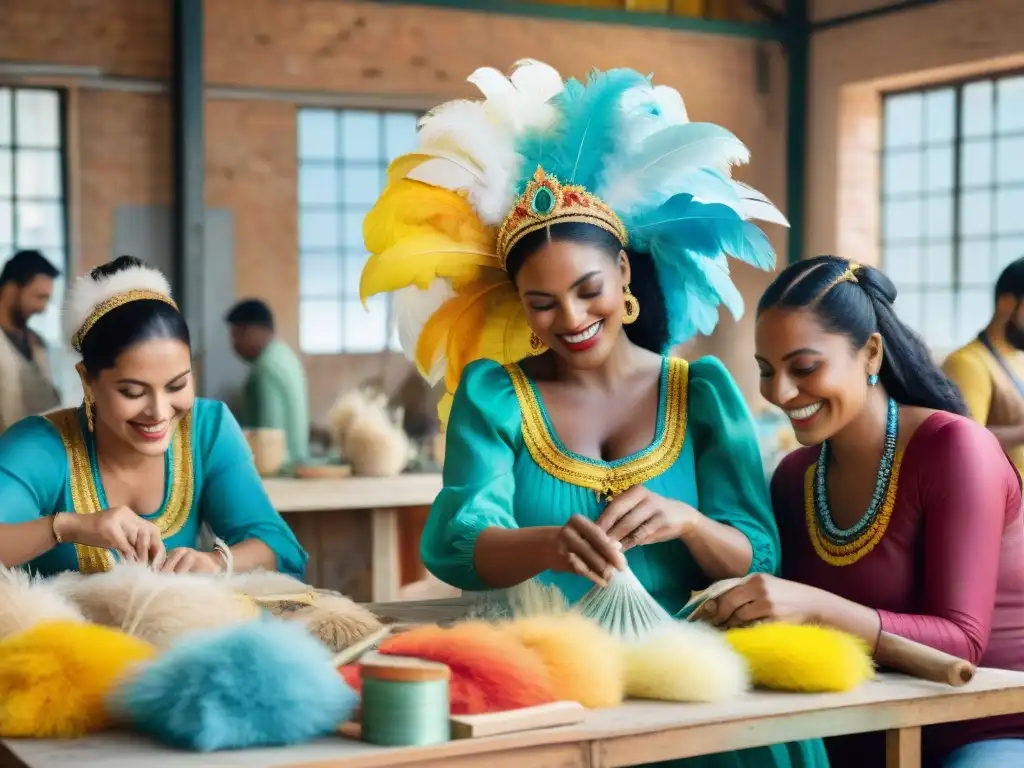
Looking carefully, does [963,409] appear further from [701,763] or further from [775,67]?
[775,67]

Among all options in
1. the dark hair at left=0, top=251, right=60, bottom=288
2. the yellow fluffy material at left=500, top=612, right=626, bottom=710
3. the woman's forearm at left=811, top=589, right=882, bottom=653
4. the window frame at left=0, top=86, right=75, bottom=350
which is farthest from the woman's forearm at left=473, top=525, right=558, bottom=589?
the window frame at left=0, top=86, right=75, bottom=350

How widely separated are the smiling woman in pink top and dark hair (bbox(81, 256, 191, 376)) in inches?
41.6

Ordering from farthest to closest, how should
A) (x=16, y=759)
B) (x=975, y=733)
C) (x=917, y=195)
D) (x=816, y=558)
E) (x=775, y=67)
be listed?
1. (x=775, y=67)
2. (x=917, y=195)
3. (x=816, y=558)
4. (x=975, y=733)
5. (x=16, y=759)

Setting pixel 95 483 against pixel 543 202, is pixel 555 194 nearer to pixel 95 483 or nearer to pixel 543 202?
pixel 543 202

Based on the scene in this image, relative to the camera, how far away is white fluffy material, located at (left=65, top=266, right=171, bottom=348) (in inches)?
101

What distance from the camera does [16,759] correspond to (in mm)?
1539

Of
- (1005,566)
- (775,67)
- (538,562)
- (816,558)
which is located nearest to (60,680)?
(538,562)

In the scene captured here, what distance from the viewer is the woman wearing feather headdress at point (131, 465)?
243 cm

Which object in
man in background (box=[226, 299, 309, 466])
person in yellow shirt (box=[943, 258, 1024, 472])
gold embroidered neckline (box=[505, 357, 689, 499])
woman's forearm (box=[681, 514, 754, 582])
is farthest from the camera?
man in background (box=[226, 299, 309, 466])

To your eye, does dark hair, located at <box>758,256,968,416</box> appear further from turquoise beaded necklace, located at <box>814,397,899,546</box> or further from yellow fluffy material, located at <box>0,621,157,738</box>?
yellow fluffy material, located at <box>0,621,157,738</box>

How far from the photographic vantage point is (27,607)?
1848mm

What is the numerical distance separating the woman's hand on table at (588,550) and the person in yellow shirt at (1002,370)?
7.55 ft

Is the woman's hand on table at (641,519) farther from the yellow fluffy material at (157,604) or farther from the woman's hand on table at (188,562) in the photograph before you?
the woman's hand on table at (188,562)

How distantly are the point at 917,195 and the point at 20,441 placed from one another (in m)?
7.10
